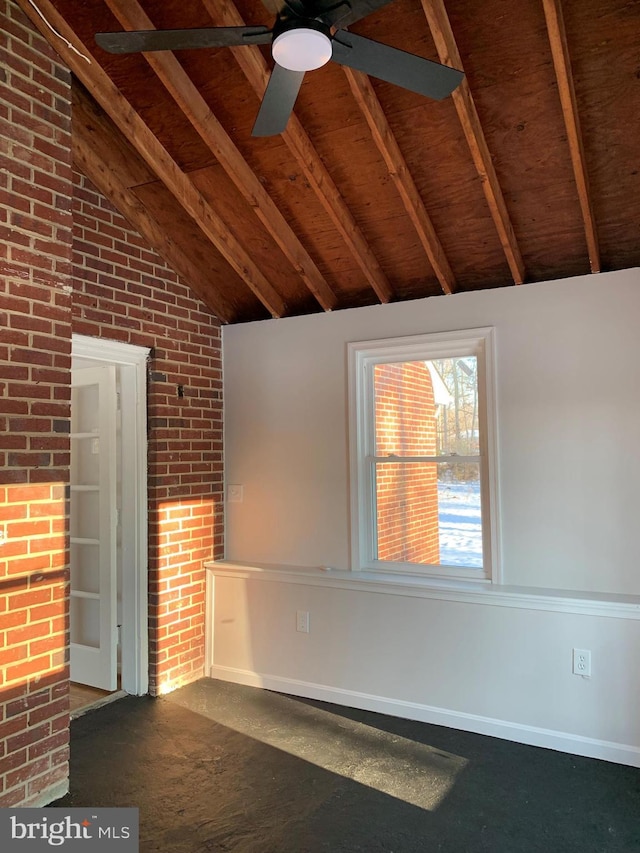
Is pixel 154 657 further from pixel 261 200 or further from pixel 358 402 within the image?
pixel 261 200

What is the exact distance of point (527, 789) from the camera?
2.84 m

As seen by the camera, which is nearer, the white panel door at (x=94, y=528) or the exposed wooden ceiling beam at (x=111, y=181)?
the exposed wooden ceiling beam at (x=111, y=181)

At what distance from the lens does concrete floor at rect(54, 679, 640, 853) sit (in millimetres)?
2512

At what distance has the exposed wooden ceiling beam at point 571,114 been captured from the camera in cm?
237

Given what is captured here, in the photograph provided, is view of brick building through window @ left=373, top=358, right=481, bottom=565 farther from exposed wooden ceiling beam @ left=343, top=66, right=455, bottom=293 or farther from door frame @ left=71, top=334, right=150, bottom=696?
door frame @ left=71, top=334, right=150, bottom=696

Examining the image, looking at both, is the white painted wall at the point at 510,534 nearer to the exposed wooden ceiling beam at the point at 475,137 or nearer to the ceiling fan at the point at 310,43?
the exposed wooden ceiling beam at the point at 475,137

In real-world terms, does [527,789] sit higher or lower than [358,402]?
lower

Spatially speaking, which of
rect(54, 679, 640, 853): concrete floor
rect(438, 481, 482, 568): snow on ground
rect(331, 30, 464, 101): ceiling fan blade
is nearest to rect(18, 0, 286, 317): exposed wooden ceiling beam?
rect(331, 30, 464, 101): ceiling fan blade

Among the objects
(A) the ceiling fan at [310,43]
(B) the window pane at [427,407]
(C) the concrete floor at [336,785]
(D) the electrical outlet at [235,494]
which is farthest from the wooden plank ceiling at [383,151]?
(C) the concrete floor at [336,785]

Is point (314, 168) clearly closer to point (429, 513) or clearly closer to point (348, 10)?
point (348, 10)

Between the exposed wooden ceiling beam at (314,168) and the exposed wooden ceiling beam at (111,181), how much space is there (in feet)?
3.44

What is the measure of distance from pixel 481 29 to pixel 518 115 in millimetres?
421

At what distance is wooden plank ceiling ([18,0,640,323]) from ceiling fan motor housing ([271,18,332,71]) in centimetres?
92

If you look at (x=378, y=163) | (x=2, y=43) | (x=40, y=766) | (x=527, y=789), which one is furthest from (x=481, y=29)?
(x=40, y=766)
